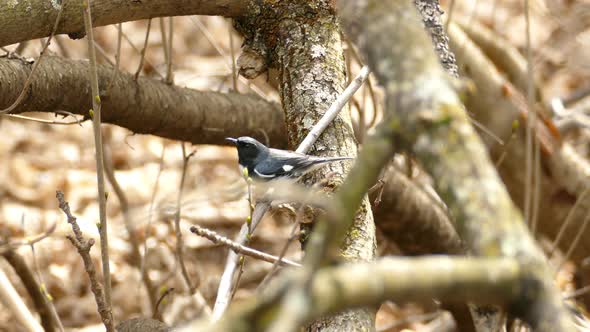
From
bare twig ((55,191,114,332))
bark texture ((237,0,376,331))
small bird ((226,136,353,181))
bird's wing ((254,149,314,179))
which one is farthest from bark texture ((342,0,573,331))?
small bird ((226,136,353,181))

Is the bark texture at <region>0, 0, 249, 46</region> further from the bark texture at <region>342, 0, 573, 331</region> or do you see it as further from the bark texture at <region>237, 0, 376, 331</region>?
the bark texture at <region>342, 0, 573, 331</region>

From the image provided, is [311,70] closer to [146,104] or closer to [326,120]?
[326,120]

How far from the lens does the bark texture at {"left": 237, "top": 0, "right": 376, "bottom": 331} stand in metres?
2.52

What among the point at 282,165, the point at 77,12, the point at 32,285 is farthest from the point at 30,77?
the point at 32,285

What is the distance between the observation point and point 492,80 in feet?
17.8

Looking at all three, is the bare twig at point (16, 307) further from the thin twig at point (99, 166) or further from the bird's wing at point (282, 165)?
the bird's wing at point (282, 165)

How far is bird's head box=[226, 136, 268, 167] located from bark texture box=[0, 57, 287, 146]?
6.4 inches

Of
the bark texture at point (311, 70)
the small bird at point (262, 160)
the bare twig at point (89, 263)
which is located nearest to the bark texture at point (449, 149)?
the bark texture at point (311, 70)

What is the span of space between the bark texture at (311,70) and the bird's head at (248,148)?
35.5 inches

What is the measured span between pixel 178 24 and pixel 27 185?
3.31 m

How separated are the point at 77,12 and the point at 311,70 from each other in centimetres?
94

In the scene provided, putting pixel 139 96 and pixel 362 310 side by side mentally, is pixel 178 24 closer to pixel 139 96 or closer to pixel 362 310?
pixel 139 96

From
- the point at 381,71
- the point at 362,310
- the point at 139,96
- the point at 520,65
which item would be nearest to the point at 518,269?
the point at 381,71

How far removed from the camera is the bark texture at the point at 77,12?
261 centimetres
